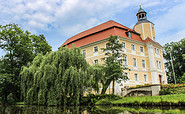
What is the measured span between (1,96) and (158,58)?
27498 millimetres

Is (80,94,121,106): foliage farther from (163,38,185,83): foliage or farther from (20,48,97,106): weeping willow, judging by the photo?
(163,38,185,83): foliage

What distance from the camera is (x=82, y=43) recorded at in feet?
99.2

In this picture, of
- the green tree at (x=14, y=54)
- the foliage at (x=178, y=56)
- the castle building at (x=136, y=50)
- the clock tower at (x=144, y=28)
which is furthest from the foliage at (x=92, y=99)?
the foliage at (x=178, y=56)

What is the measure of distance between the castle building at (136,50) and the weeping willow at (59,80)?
1020 cm

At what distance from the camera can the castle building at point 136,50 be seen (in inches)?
1029

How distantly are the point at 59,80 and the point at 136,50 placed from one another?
1635cm

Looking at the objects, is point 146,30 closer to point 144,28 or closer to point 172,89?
point 144,28

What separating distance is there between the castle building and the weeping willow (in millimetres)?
10205

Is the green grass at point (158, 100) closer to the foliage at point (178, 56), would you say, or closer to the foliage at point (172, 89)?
the foliage at point (172, 89)

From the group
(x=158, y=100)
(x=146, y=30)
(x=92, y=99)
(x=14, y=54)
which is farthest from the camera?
(x=146, y=30)

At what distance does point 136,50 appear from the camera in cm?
2753

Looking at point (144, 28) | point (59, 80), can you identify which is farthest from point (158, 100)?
point (144, 28)

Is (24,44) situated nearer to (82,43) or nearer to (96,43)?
(82,43)

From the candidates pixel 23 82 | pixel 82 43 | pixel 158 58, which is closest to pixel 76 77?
pixel 23 82
